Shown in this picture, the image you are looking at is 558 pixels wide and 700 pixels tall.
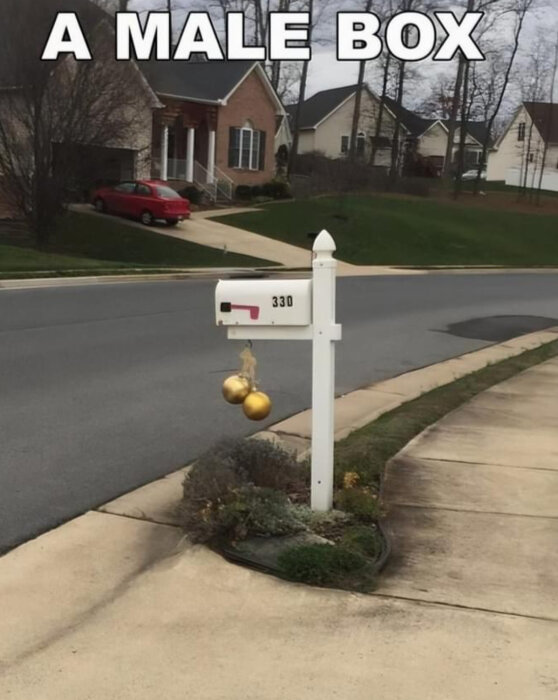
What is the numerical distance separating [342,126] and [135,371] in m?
56.0

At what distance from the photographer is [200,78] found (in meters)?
41.1

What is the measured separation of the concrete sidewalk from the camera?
3.06 m

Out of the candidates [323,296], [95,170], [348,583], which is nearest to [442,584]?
[348,583]

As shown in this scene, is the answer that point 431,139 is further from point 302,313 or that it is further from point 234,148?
point 302,313

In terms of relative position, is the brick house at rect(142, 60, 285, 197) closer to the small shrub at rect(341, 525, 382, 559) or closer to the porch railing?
the porch railing

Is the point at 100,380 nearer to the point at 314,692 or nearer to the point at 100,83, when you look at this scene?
the point at 314,692

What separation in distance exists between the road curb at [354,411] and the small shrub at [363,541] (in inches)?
41.5

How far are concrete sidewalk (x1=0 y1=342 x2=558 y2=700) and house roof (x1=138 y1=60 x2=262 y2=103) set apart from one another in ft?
113

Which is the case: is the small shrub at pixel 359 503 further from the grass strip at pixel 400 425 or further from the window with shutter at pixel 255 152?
the window with shutter at pixel 255 152

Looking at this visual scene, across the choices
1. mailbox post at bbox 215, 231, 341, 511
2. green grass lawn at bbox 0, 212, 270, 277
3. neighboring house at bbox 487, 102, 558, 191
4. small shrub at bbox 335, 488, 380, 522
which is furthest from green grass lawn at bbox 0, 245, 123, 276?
neighboring house at bbox 487, 102, 558, 191

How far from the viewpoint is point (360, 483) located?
5137 mm

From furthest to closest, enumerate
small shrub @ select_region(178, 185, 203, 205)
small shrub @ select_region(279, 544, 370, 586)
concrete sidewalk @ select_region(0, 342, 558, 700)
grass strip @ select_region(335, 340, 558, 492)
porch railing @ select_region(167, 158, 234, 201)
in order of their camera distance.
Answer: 1. porch railing @ select_region(167, 158, 234, 201)
2. small shrub @ select_region(178, 185, 203, 205)
3. grass strip @ select_region(335, 340, 558, 492)
4. small shrub @ select_region(279, 544, 370, 586)
5. concrete sidewalk @ select_region(0, 342, 558, 700)

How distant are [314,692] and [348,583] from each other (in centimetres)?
90

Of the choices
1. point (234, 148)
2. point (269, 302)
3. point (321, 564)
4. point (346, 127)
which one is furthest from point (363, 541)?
point (346, 127)
